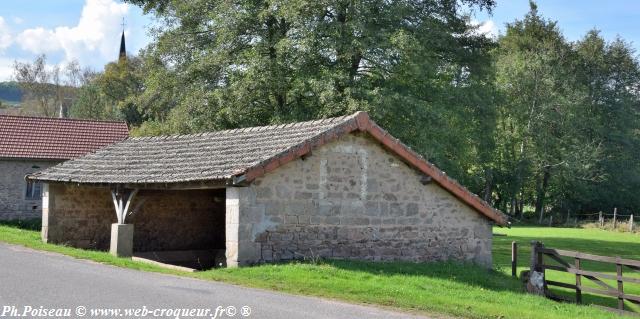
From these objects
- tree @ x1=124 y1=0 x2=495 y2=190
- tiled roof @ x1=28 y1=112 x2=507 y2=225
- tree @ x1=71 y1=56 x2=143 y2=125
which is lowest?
tiled roof @ x1=28 y1=112 x2=507 y2=225

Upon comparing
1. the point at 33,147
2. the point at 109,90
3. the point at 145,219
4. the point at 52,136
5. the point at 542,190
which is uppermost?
the point at 109,90

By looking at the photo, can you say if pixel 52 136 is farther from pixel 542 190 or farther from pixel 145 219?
pixel 542 190

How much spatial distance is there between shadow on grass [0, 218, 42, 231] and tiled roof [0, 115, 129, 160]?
2645 mm

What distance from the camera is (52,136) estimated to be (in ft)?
105

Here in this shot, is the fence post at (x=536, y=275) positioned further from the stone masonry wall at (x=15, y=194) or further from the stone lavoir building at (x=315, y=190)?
the stone masonry wall at (x=15, y=194)

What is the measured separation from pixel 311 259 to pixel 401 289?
306 cm

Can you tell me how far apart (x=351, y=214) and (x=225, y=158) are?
3.16 m

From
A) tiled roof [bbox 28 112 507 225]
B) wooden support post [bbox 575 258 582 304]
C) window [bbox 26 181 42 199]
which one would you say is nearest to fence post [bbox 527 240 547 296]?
wooden support post [bbox 575 258 582 304]

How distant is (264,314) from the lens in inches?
373

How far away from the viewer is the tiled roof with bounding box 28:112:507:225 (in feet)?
49.6

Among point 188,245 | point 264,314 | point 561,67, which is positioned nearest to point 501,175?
point 561,67

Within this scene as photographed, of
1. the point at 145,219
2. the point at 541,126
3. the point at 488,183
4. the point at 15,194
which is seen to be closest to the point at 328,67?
the point at 145,219

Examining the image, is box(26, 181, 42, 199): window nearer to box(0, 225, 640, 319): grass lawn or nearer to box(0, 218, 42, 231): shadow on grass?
box(0, 218, 42, 231): shadow on grass

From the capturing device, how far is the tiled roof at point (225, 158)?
15125mm
